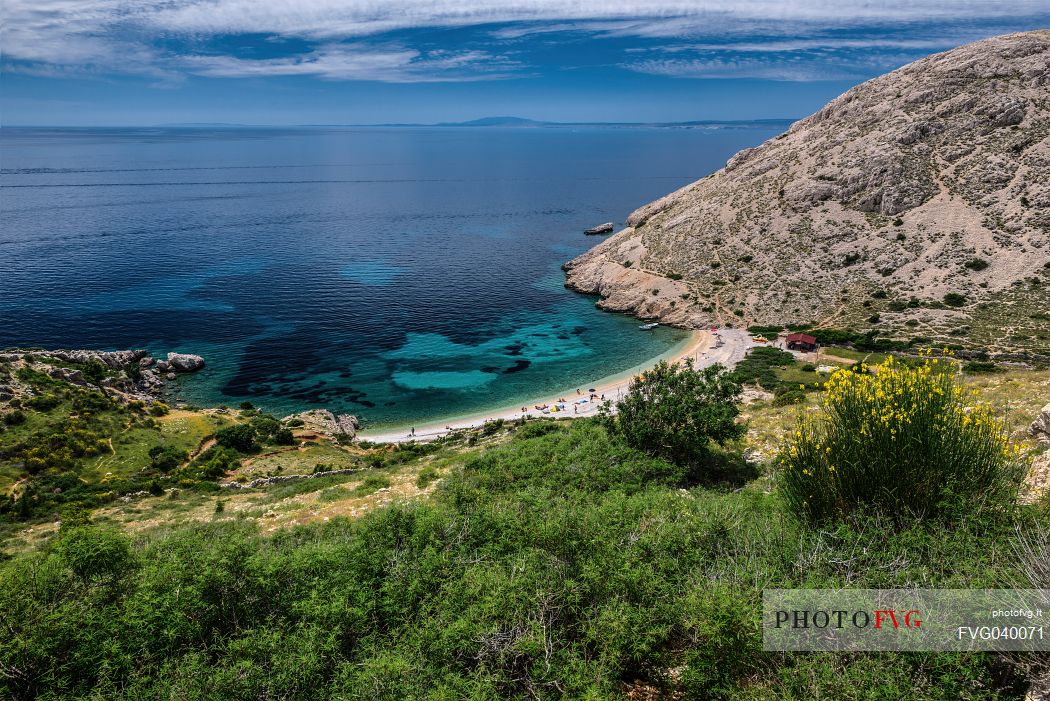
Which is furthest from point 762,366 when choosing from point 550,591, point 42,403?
point 42,403

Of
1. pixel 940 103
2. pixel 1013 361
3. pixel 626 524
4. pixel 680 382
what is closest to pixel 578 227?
pixel 940 103

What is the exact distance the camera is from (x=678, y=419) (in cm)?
2414

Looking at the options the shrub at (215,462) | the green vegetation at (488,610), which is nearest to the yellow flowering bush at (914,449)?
the green vegetation at (488,610)

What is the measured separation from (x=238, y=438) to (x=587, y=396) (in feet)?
109

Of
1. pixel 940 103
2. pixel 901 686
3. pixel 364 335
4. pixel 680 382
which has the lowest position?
pixel 364 335

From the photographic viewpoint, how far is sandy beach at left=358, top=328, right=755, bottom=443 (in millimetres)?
51250

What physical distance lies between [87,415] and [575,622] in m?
47.4

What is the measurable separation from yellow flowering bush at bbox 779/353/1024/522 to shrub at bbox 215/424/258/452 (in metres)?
40.6

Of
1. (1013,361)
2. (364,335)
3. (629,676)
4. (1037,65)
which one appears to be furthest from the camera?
(1037,65)

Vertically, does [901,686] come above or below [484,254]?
above

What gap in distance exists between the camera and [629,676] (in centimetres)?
1087

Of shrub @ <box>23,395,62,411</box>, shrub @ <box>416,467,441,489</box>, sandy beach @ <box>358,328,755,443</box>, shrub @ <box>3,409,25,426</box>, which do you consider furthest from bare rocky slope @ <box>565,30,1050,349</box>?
shrub @ <box>3,409,25,426</box>

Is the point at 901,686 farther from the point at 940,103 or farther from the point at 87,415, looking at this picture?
the point at 940,103

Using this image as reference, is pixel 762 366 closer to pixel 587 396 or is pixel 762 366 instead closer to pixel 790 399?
pixel 587 396
